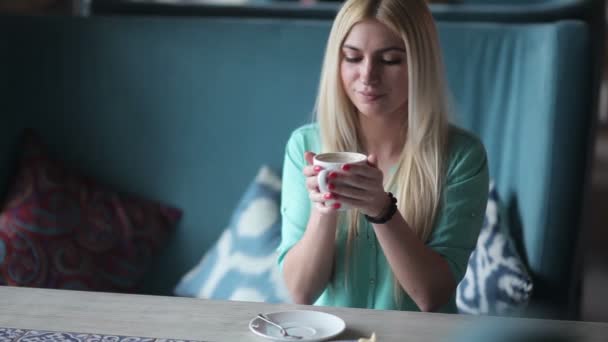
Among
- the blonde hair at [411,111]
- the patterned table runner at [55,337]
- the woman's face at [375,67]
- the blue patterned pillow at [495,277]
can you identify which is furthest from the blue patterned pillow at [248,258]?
the patterned table runner at [55,337]

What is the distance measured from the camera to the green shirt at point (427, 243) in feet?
4.82

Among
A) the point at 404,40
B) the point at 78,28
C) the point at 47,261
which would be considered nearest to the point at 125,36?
the point at 78,28

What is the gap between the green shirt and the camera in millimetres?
1469

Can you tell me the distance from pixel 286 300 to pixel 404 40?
84cm

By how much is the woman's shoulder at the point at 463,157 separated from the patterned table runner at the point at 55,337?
683 millimetres

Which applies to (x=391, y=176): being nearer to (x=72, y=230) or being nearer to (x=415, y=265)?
(x=415, y=265)

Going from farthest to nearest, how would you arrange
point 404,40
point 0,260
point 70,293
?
point 0,260
point 404,40
point 70,293

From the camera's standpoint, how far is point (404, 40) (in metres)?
1.43

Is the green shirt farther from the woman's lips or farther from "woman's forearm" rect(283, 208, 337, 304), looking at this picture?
the woman's lips

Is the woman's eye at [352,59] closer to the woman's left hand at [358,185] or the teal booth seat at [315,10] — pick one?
the woman's left hand at [358,185]

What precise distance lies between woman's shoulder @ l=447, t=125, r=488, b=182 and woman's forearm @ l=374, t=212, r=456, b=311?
18 cm

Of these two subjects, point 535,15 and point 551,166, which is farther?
point 535,15

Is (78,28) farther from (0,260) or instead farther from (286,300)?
(286,300)

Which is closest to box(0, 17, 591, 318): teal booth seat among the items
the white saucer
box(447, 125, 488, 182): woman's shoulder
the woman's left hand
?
box(447, 125, 488, 182): woman's shoulder
